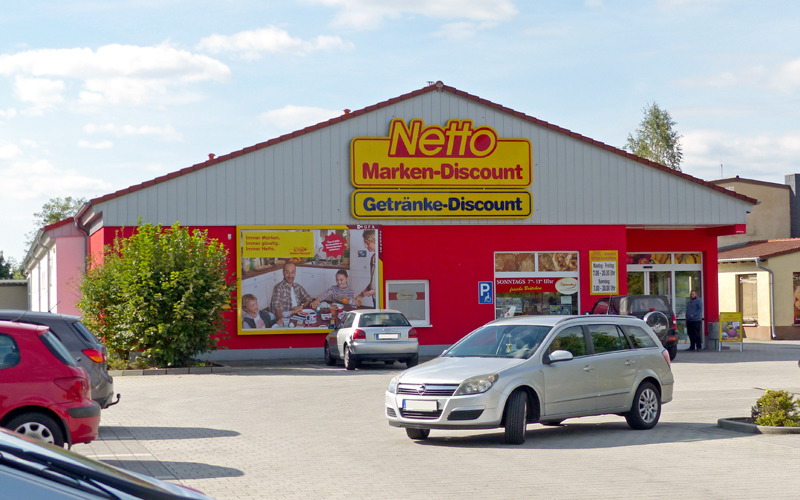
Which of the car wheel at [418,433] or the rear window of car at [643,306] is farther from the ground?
the rear window of car at [643,306]

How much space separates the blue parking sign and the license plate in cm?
1824

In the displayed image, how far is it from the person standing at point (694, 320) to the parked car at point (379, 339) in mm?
11468

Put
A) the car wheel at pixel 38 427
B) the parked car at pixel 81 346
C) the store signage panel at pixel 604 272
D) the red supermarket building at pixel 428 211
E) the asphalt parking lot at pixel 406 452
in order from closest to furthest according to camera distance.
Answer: the asphalt parking lot at pixel 406 452, the car wheel at pixel 38 427, the parked car at pixel 81 346, the red supermarket building at pixel 428 211, the store signage panel at pixel 604 272

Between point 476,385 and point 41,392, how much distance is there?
191 inches

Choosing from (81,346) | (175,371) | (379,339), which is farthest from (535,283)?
→ (81,346)

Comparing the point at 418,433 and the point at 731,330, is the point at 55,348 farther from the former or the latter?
the point at 731,330

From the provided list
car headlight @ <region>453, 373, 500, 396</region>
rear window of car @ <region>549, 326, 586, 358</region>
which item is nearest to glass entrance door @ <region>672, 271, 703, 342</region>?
rear window of car @ <region>549, 326, 586, 358</region>

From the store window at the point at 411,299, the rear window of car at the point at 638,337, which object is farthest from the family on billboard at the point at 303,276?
the rear window of car at the point at 638,337

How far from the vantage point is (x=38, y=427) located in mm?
9516

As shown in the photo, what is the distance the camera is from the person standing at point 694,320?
1241 inches

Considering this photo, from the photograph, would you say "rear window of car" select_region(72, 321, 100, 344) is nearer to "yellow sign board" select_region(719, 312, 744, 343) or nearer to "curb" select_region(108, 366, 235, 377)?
"curb" select_region(108, 366, 235, 377)

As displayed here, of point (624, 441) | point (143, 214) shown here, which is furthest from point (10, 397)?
point (143, 214)

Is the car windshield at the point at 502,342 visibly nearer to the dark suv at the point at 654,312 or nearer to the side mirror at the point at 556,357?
the side mirror at the point at 556,357

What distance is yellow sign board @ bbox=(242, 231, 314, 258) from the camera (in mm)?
28453
